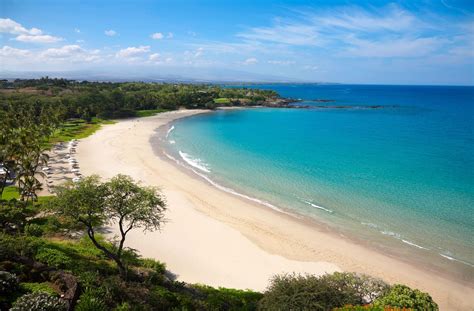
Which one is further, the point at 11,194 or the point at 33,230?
the point at 11,194

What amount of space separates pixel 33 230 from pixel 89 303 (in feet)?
43.2

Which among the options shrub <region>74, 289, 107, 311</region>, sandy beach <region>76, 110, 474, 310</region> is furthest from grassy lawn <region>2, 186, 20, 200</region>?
shrub <region>74, 289, 107, 311</region>

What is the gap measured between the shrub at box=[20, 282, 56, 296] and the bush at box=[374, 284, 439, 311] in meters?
14.2

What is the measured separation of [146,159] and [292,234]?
30689 mm

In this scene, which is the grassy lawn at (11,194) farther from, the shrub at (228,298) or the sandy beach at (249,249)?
the shrub at (228,298)

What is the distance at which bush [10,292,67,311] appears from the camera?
11.3 m

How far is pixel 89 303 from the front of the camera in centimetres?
1205

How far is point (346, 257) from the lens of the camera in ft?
81.9

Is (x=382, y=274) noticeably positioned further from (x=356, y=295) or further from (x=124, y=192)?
(x=124, y=192)

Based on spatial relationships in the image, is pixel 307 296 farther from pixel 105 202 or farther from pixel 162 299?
pixel 105 202

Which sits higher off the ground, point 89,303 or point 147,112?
point 147,112

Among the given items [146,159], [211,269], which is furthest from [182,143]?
[211,269]

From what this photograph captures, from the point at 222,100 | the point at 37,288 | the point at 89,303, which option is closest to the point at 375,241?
the point at 89,303

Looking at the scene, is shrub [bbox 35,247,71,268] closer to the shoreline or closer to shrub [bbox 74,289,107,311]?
shrub [bbox 74,289,107,311]
